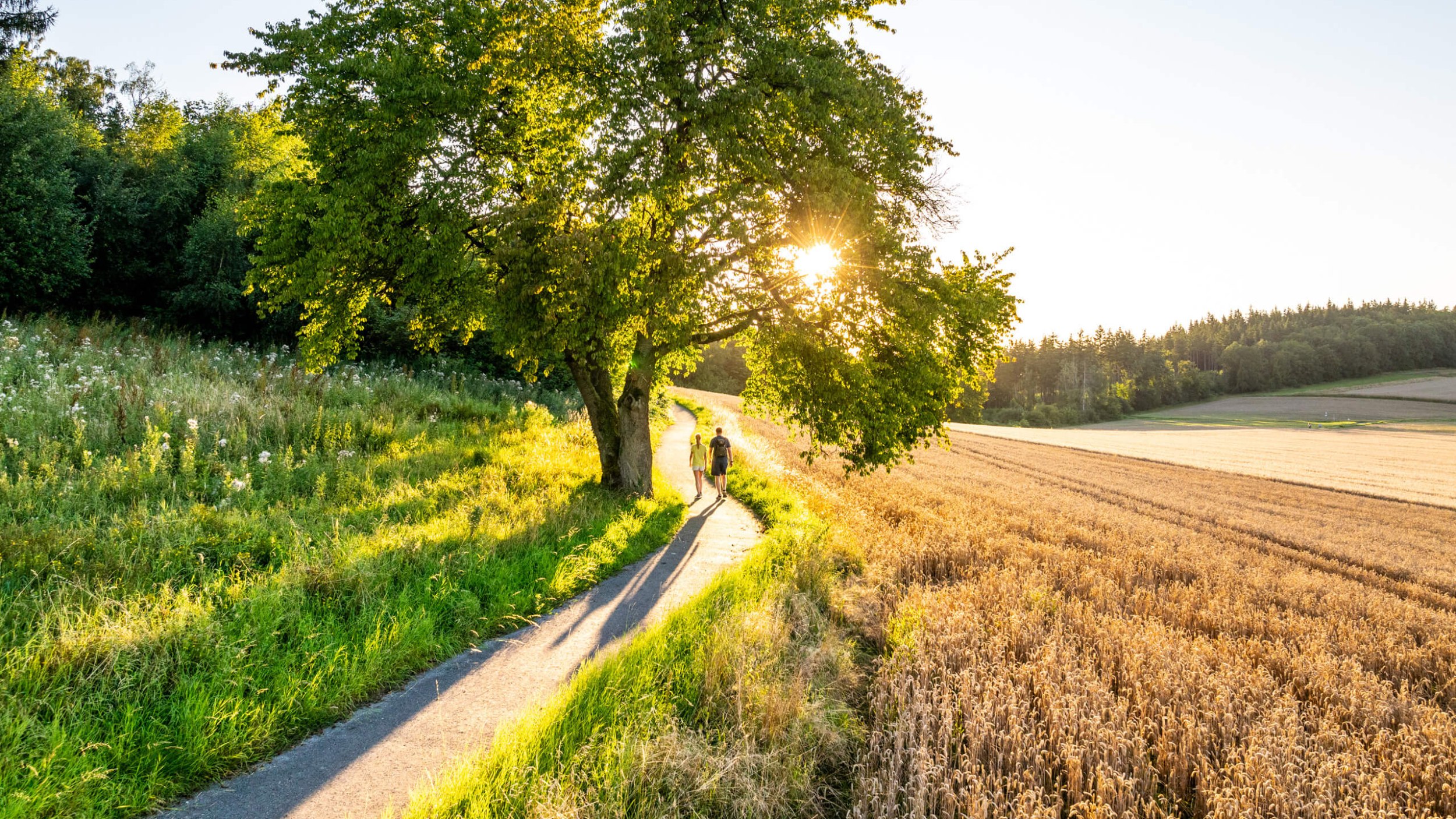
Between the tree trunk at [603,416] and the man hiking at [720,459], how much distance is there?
3.12 m

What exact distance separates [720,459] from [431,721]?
39.5ft

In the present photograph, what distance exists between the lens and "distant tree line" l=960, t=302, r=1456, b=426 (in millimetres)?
108375

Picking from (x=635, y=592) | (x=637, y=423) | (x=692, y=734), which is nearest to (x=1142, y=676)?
(x=692, y=734)

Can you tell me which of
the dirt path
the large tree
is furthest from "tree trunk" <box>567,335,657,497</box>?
the dirt path

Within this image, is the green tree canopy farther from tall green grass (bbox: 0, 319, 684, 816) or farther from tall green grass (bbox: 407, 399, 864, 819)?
tall green grass (bbox: 407, 399, 864, 819)

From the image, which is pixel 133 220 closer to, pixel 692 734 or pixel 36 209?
pixel 36 209

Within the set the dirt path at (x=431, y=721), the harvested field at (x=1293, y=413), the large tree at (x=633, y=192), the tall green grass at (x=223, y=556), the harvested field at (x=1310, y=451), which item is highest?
the large tree at (x=633, y=192)

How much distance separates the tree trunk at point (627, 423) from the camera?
14211 mm

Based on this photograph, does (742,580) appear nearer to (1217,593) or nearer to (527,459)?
(1217,593)

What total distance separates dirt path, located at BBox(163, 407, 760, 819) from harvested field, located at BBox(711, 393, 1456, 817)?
2792 mm

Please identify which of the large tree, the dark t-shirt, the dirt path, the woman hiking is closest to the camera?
the dirt path

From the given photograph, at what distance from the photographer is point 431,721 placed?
4.84 meters

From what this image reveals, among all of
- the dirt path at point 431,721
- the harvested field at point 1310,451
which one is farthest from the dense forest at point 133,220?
the harvested field at point 1310,451

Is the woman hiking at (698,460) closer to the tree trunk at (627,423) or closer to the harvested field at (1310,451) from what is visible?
the tree trunk at (627,423)
